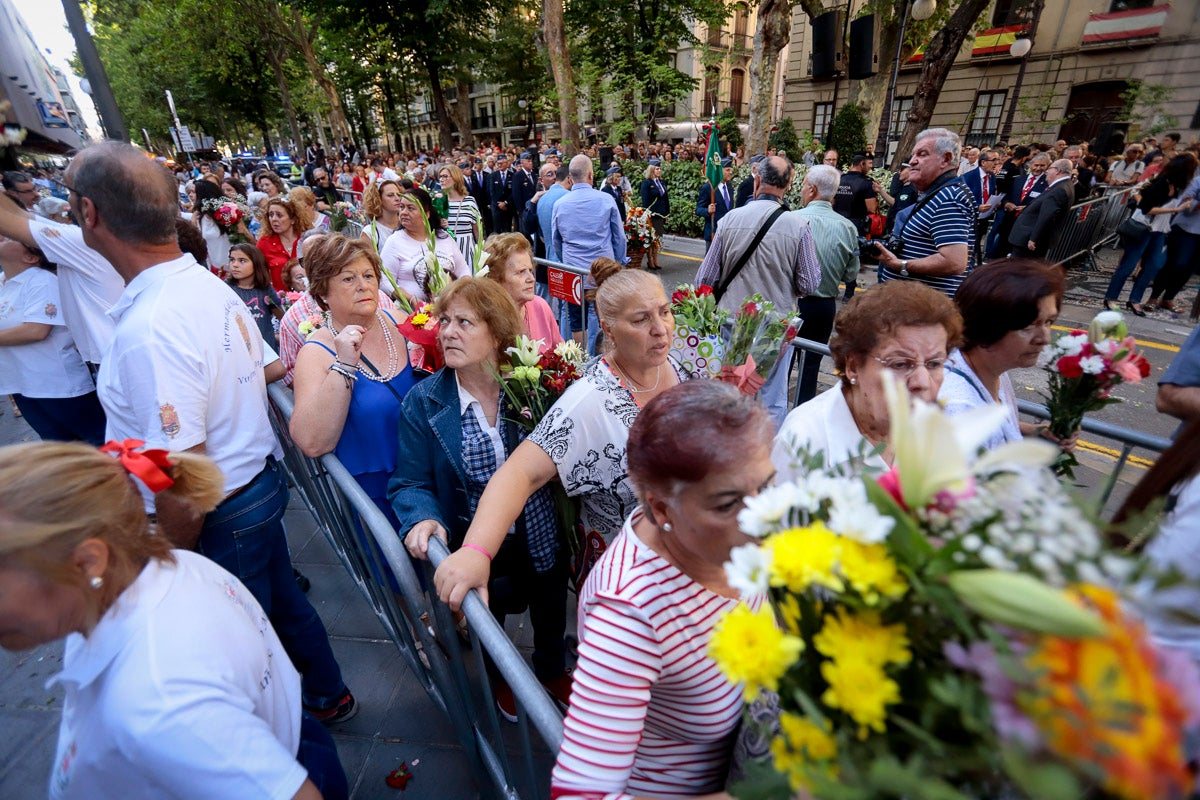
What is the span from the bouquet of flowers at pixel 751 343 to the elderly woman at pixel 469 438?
1010 millimetres

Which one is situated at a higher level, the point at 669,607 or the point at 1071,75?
the point at 1071,75

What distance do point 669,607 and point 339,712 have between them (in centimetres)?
216

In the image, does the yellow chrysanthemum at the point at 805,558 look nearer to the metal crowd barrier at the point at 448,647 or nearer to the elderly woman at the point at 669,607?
the elderly woman at the point at 669,607

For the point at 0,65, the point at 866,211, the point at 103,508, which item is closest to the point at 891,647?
the point at 103,508

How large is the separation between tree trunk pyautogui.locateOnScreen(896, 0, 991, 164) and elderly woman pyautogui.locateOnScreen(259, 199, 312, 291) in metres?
15.7

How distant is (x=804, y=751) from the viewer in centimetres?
69

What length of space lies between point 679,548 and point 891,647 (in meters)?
0.63

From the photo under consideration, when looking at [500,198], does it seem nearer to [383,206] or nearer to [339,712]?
[383,206]

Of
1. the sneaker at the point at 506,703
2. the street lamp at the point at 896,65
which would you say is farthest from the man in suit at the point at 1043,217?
the sneaker at the point at 506,703

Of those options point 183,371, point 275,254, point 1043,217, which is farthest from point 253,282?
point 1043,217

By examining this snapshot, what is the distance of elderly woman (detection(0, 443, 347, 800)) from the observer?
1.09 meters

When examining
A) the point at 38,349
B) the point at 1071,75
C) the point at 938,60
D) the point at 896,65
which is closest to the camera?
the point at 38,349

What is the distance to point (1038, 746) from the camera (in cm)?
47

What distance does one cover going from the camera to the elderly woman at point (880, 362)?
1.81m
